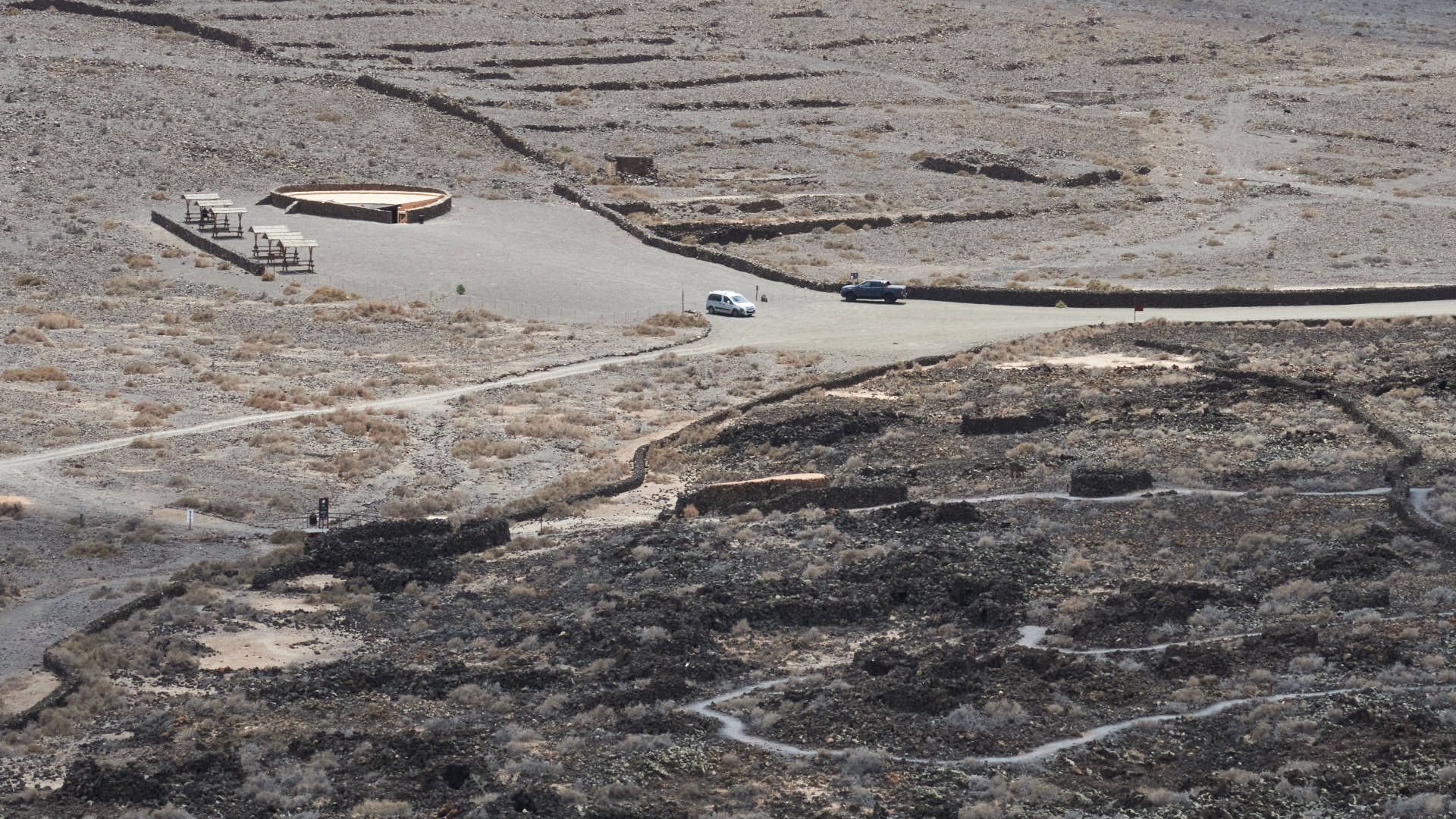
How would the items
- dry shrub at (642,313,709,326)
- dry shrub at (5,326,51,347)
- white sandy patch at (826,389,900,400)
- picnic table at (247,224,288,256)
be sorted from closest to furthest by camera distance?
white sandy patch at (826,389,900,400)
dry shrub at (5,326,51,347)
dry shrub at (642,313,709,326)
picnic table at (247,224,288,256)

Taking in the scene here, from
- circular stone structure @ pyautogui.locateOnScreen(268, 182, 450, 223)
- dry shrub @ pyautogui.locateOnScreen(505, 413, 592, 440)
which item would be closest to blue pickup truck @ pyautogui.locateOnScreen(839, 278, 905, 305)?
dry shrub @ pyautogui.locateOnScreen(505, 413, 592, 440)

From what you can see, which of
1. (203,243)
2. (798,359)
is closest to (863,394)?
(798,359)

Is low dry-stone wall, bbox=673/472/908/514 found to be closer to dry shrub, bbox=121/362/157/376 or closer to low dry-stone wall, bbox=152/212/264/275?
dry shrub, bbox=121/362/157/376

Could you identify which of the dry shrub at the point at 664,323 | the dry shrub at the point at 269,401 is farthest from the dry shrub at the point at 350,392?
the dry shrub at the point at 664,323

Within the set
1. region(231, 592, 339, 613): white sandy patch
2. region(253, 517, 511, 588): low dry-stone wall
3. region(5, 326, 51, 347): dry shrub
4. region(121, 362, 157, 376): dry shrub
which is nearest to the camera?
region(231, 592, 339, 613): white sandy patch

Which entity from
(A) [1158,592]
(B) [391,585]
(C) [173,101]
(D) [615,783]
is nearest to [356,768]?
(D) [615,783]

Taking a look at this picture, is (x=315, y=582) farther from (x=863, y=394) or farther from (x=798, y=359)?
(x=798, y=359)

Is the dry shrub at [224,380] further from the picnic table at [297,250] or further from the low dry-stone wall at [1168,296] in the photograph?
the low dry-stone wall at [1168,296]
